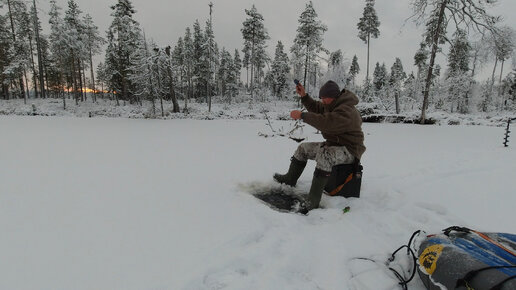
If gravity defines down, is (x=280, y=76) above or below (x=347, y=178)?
above

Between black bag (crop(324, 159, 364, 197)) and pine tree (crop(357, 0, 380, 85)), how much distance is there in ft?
105

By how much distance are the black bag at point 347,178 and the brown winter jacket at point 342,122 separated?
19cm

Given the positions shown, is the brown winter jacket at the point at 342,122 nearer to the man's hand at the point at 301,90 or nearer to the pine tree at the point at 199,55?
the man's hand at the point at 301,90

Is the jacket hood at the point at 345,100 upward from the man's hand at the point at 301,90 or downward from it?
downward

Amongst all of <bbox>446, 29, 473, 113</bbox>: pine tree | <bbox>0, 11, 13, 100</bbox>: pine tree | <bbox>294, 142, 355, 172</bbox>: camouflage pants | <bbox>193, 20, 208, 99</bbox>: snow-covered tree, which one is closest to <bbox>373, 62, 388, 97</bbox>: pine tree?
<bbox>446, 29, 473, 113</bbox>: pine tree

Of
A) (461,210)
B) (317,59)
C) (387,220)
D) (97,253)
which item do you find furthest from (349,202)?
(317,59)

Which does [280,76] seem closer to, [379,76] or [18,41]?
[379,76]

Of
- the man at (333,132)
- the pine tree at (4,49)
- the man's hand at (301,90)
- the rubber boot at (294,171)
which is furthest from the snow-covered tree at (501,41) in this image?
the pine tree at (4,49)

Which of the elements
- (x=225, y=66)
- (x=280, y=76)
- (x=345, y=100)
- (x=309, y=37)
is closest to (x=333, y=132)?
(x=345, y=100)

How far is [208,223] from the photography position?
261 cm

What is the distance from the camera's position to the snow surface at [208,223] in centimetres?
186

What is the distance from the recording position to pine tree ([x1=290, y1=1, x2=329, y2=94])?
29.2 meters

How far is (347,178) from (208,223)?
6.19 feet

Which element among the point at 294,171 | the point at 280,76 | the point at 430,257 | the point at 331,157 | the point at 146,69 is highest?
the point at 280,76
